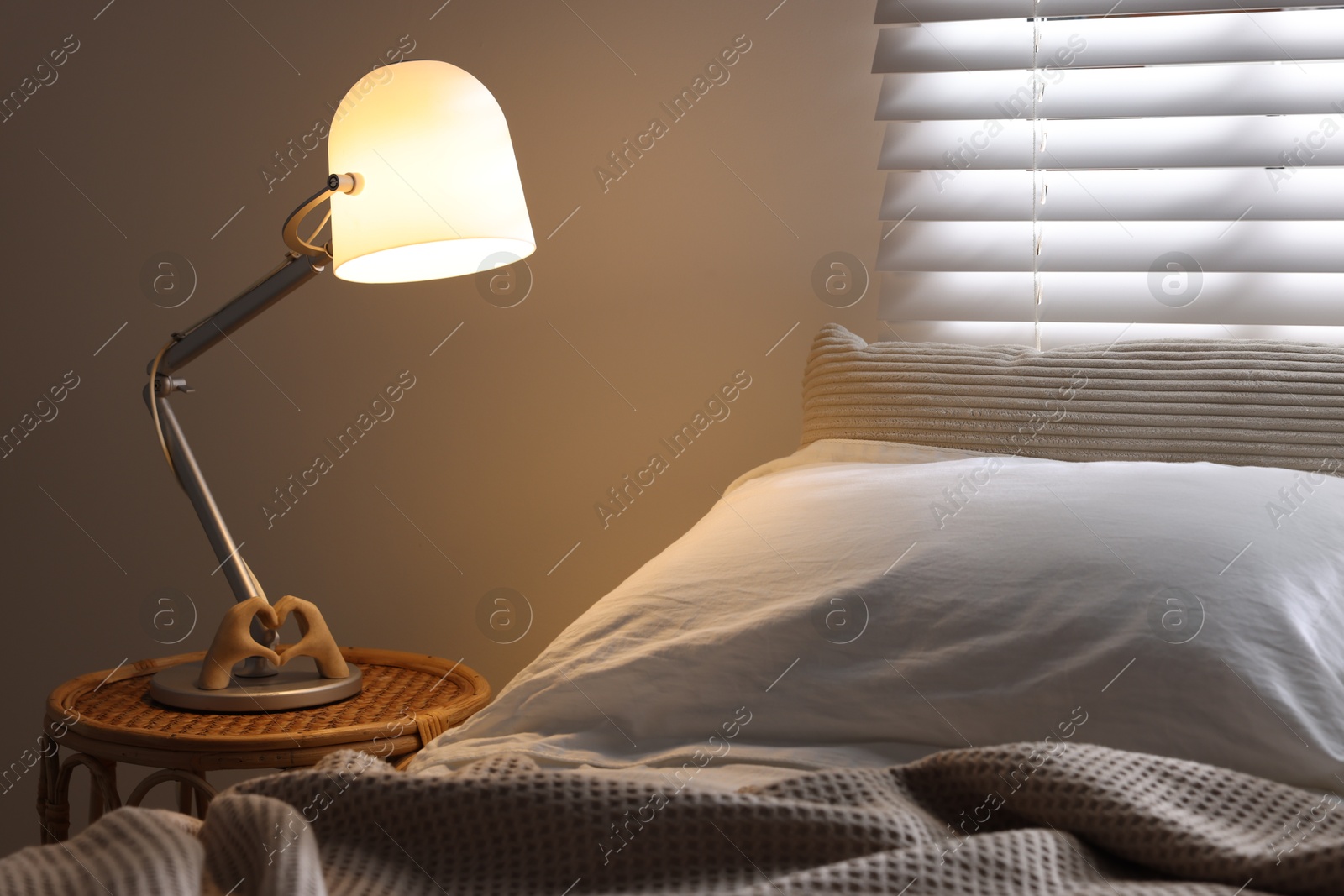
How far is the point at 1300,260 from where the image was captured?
1.34m

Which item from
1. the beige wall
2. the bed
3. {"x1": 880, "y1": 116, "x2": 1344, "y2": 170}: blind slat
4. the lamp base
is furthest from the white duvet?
the beige wall

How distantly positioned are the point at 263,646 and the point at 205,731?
5.8 inches

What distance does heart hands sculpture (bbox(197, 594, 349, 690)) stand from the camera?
1.17 metres

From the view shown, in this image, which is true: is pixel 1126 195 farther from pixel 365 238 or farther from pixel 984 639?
pixel 365 238

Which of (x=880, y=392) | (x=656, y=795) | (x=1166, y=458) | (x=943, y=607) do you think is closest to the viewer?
(x=656, y=795)

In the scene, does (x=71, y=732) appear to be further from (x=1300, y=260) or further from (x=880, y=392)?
(x=1300, y=260)

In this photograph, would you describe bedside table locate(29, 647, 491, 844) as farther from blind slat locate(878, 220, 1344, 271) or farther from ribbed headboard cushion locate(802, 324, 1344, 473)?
blind slat locate(878, 220, 1344, 271)

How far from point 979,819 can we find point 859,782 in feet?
0.24

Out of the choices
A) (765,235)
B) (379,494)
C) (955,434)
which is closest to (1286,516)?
(955,434)

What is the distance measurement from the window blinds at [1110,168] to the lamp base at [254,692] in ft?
2.87

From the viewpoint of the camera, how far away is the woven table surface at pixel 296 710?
42.3 inches

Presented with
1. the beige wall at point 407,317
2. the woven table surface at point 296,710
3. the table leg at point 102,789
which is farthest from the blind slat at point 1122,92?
the table leg at point 102,789

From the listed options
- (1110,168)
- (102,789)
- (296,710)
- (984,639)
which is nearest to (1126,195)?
(1110,168)

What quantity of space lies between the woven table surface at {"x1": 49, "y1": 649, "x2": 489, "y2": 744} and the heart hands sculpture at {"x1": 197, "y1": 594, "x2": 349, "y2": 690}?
4cm
